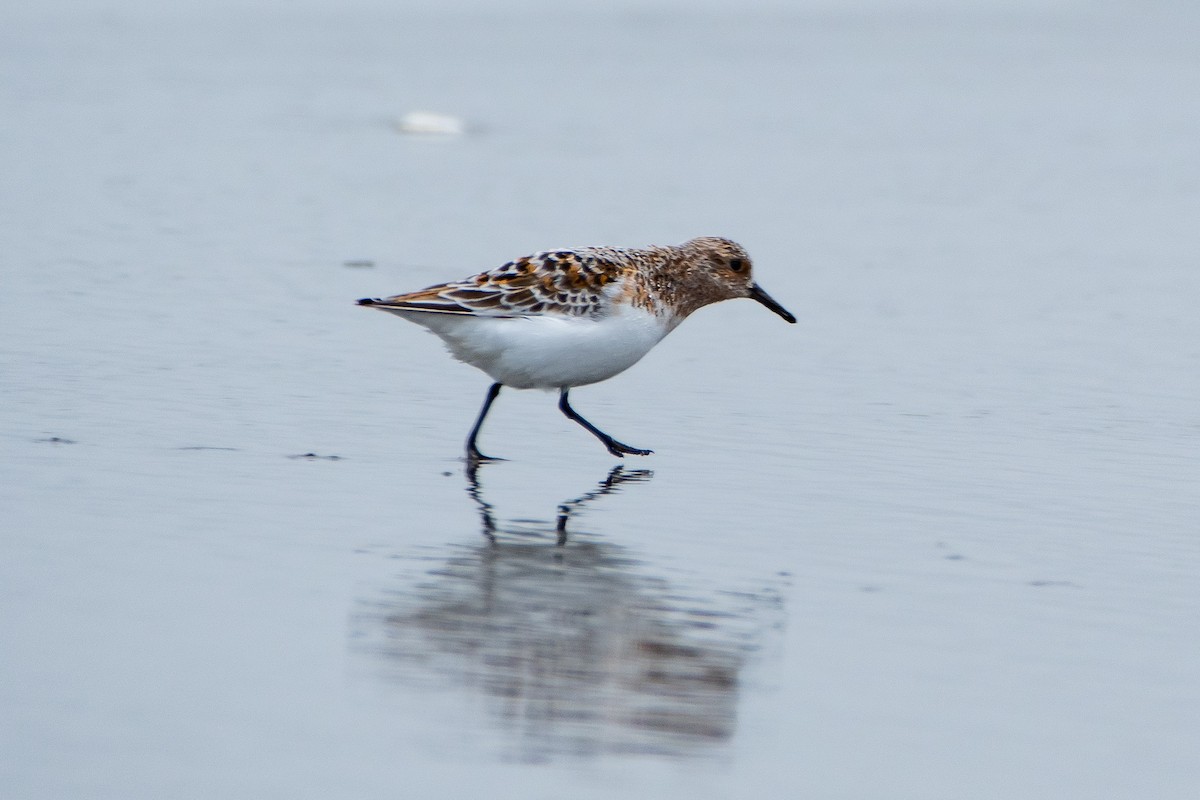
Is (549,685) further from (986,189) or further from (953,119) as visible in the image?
(953,119)

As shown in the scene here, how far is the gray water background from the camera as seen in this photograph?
14.2 ft

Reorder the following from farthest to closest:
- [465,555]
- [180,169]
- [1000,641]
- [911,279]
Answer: [180,169] → [911,279] → [465,555] → [1000,641]

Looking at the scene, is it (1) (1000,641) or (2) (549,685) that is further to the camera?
(1) (1000,641)

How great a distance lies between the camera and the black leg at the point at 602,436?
7.59 metres

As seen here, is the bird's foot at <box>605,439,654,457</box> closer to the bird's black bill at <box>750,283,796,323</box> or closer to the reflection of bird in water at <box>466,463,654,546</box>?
the reflection of bird in water at <box>466,463,654,546</box>

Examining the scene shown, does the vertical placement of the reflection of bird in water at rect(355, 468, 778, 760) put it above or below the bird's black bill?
below

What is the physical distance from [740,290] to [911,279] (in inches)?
148

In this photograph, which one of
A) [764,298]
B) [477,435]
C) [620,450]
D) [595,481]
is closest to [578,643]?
[595,481]

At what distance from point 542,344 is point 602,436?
0.46m

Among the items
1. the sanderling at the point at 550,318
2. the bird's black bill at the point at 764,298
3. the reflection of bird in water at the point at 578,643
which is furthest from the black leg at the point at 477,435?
the bird's black bill at the point at 764,298

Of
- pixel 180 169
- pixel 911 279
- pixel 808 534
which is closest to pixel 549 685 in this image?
pixel 808 534

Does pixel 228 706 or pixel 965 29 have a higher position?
pixel 965 29

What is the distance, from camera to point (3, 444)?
6906 millimetres

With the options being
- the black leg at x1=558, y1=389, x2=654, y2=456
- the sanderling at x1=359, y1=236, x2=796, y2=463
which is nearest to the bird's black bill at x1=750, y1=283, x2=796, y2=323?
the sanderling at x1=359, y1=236, x2=796, y2=463
